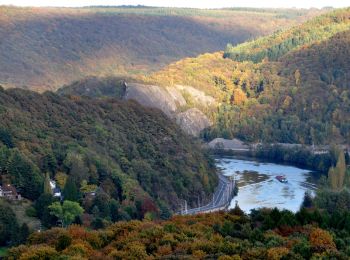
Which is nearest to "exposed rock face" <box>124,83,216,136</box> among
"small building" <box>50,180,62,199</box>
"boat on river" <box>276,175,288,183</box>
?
"boat on river" <box>276,175,288,183</box>

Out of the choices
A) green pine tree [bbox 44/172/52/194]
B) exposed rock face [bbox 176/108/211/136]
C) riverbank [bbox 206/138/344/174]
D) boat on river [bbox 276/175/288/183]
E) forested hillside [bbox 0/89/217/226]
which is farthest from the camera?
exposed rock face [bbox 176/108/211/136]

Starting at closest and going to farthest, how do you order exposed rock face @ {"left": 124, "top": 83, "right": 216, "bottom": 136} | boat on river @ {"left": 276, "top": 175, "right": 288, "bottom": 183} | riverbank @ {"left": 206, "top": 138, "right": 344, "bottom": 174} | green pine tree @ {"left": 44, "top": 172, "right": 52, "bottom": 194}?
1. green pine tree @ {"left": 44, "top": 172, "right": 52, "bottom": 194}
2. boat on river @ {"left": 276, "top": 175, "right": 288, "bottom": 183}
3. riverbank @ {"left": 206, "top": 138, "right": 344, "bottom": 174}
4. exposed rock face @ {"left": 124, "top": 83, "right": 216, "bottom": 136}

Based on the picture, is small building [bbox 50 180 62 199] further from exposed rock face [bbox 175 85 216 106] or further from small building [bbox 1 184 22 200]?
exposed rock face [bbox 175 85 216 106]

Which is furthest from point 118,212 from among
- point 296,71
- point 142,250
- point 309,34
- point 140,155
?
point 309,34

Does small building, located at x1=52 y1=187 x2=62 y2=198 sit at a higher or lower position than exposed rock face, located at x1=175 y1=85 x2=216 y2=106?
higher

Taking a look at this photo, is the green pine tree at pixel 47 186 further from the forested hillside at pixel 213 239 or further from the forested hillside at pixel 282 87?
the forested hillside at pixel 282 87

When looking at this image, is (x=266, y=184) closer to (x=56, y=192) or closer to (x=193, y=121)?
(x=56, y=192)

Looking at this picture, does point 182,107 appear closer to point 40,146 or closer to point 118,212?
point 40,146
